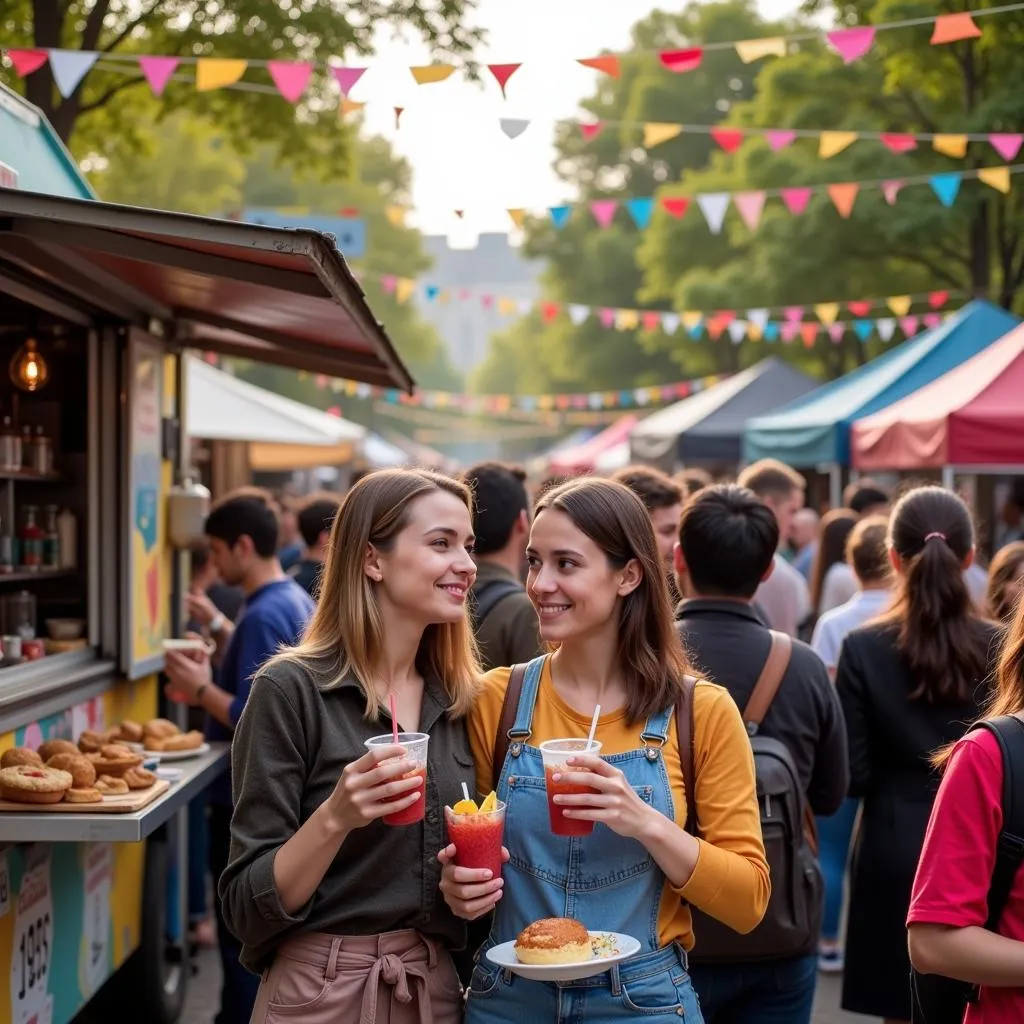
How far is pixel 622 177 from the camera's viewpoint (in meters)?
46.0

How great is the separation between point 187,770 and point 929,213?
17025mm

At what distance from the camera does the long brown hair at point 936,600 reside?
16.2ft

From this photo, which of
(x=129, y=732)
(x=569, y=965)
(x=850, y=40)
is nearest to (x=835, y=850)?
(x=129, y=732)

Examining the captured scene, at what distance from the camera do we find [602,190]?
153ft

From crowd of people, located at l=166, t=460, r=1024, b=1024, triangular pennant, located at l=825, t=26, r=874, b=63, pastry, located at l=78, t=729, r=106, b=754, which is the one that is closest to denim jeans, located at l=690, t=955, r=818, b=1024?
crowd of people, located at l=166, t=460, r=1024, b=1024

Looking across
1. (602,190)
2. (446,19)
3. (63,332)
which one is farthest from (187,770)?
(602,190)

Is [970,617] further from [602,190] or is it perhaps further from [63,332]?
[602,190]

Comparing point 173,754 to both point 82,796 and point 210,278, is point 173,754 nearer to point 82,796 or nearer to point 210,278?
point 82,796

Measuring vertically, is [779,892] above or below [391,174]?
below

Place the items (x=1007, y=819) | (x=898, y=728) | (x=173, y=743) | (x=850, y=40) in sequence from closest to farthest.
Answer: (x=1007, y=819)
(x=898, y=728)
(x=173, y=743)
(x=850, y=40)

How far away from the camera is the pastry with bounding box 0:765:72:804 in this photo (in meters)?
4.72

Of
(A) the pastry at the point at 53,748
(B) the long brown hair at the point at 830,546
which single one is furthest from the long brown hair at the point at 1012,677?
(B) the long brown hair at the point at 830,546

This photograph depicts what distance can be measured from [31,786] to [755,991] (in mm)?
2350

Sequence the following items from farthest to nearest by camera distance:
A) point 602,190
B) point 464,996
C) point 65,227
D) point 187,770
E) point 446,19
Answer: point 602,190
point 446,19
point 187,770
point 65,227
point 464,996
